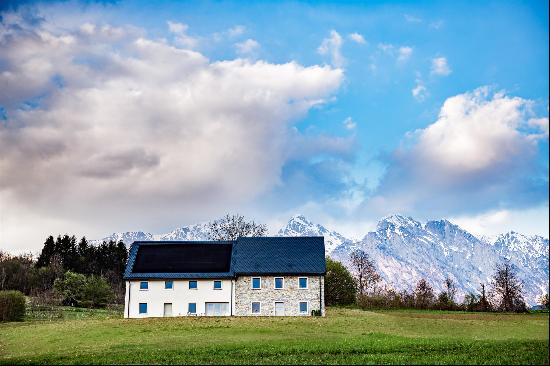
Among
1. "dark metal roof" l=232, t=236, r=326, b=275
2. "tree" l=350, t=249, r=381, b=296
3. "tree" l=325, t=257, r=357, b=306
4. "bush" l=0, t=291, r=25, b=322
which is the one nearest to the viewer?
"bush" l=0, t=291, r=25, b=322

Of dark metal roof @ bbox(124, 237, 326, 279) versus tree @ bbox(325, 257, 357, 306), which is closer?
dark metal roof @ bbox(124, 237, 326, 279)

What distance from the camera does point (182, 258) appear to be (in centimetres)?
5838

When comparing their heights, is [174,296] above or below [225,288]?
below

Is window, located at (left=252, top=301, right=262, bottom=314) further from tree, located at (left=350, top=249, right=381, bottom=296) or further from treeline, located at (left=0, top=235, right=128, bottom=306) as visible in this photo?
tree, located at (left=350, top=249, right=381, bottom=296)

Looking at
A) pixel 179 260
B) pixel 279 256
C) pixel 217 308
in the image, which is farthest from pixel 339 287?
pixel 179 260

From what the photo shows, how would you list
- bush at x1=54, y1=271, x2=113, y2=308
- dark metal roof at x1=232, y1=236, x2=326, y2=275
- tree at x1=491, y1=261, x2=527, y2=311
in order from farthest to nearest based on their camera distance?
bush at x1=54, y1=271, x2=113, y2=308, tree at x1=491, y1=261, x2=527, y2=311, dark metal roof at x1=232, y1=236, x2=326, y2=275

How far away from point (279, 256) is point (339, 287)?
28.2 m

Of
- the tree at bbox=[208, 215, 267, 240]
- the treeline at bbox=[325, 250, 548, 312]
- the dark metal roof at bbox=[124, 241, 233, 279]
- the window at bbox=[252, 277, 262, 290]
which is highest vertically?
the tree at bbox=[208, 215, 267, 240]

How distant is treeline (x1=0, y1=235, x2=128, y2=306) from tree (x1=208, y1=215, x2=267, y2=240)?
17.6 metres

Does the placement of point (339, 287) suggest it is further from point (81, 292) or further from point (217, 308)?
point (81, 292)

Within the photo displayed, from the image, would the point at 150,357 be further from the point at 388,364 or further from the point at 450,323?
the point at 450,323

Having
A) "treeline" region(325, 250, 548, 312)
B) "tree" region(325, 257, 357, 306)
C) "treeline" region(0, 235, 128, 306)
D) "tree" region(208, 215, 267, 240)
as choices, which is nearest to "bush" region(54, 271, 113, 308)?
"treeline" region(0, 235, 128, 306)

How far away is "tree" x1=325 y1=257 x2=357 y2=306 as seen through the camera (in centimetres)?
8331

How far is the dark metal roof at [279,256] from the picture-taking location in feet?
185
